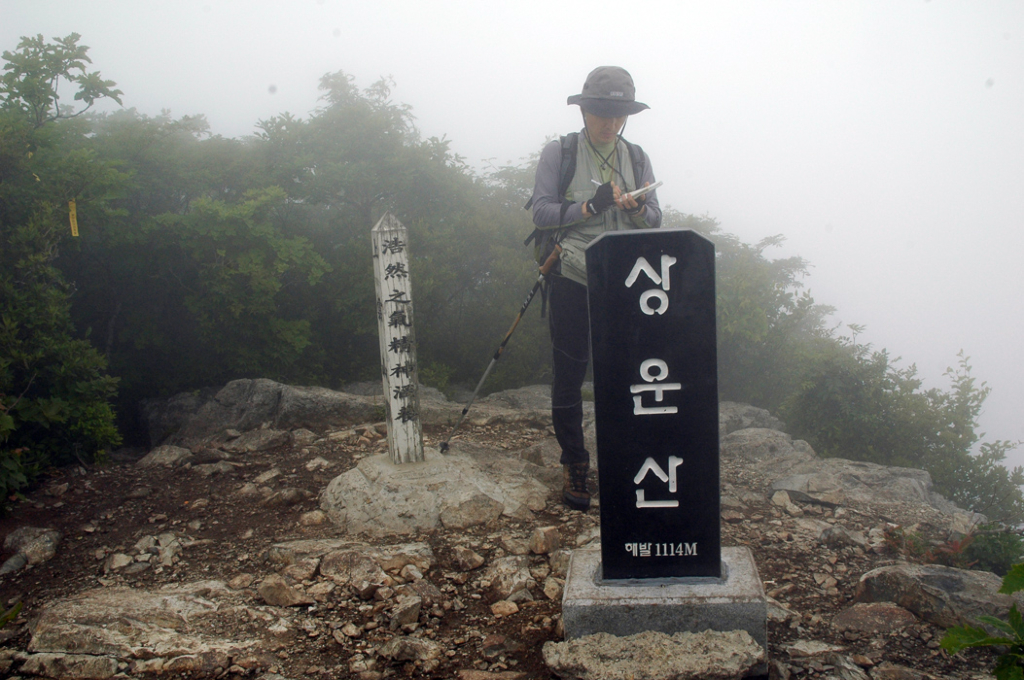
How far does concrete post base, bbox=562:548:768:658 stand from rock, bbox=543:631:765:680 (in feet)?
0.12

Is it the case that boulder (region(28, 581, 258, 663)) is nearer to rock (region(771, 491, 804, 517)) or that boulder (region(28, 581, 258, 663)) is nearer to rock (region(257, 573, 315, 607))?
rock (region(257, 573, 315, 607))

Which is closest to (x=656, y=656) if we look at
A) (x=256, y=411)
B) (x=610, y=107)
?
(x=610, y=107)

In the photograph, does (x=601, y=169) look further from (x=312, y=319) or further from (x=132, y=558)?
(x=312, y=319)

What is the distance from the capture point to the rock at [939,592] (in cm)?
308

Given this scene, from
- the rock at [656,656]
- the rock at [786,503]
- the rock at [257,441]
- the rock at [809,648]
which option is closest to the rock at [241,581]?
the rock at [656,656]

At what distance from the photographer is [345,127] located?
10.5 metres

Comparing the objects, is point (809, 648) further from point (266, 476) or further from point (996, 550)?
Result: point (266, 476)

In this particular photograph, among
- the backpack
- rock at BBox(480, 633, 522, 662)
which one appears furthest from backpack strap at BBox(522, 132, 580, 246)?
rock at BBox(480, 633, 522, 662)

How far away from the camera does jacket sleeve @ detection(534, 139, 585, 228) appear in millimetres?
4086

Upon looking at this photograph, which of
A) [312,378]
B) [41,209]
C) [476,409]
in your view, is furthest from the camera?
[312,378]

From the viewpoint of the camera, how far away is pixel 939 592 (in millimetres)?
3201

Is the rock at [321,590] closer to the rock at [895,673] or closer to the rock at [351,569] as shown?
the rock at [351,569]

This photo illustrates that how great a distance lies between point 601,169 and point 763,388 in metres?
8.13

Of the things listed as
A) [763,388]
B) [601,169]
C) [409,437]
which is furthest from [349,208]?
[763,388]
